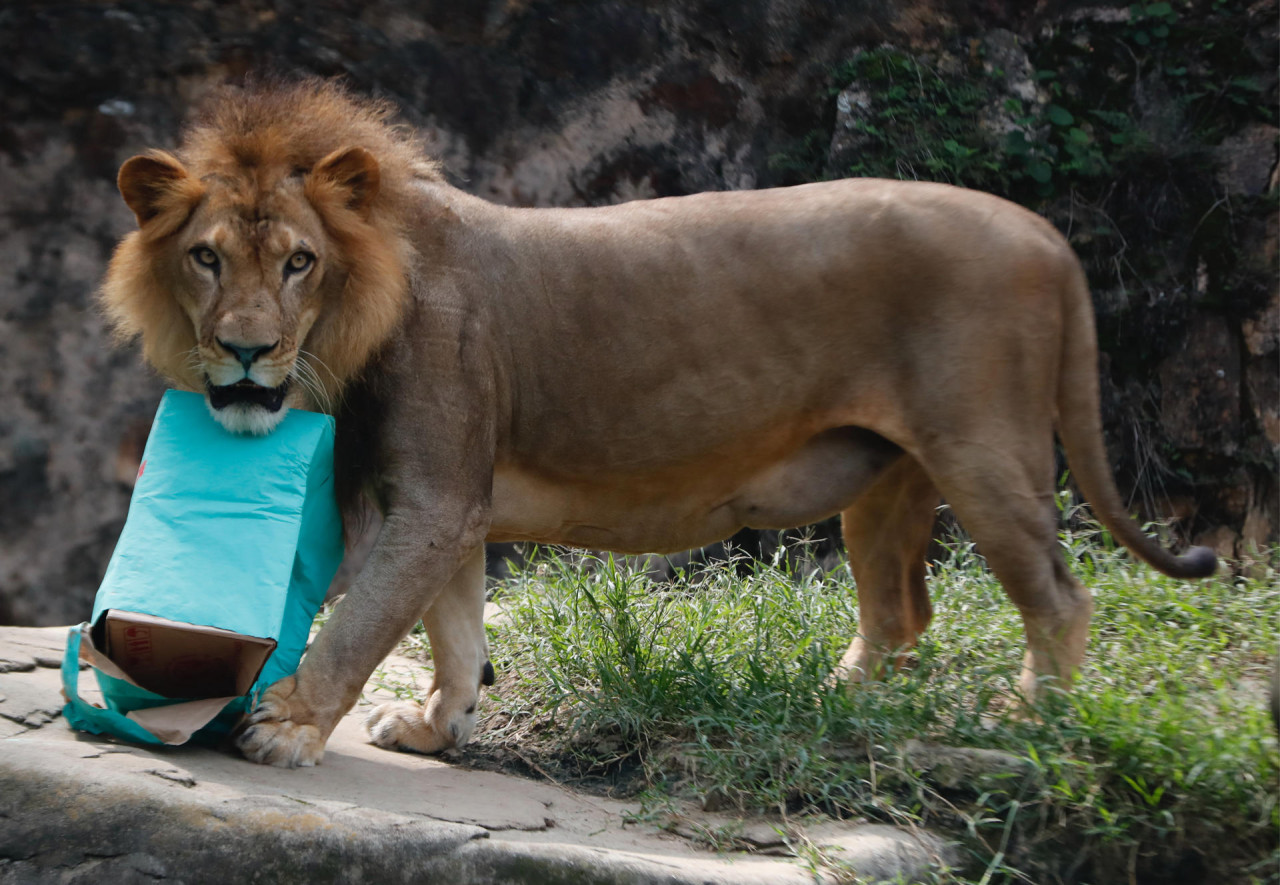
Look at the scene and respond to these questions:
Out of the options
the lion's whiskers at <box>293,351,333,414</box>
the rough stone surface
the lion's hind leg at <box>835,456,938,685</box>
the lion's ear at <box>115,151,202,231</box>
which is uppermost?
the lion's ear at <box>115,151,202,231</box>

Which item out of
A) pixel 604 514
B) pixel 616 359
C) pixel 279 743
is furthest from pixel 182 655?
pixel 616 359

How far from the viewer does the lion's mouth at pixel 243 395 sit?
3275 mm

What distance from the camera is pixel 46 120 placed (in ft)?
20.5

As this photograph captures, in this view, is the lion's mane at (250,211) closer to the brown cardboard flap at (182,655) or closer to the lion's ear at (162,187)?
the lion's ear at (162,187)

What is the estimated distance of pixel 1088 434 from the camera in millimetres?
3936

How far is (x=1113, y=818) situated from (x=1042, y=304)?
4.88 feet

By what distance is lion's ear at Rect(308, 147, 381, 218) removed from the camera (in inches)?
135

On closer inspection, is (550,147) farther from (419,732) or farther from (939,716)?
(939,716)

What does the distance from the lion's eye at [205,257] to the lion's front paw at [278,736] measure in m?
1.10

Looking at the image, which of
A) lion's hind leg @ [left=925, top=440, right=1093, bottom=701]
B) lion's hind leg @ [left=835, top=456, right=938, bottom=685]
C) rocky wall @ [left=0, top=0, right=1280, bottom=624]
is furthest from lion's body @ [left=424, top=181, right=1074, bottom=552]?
rocky wall @ [left=0, top=0, right=1280, bottom=624]

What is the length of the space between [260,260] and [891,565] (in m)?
2.36

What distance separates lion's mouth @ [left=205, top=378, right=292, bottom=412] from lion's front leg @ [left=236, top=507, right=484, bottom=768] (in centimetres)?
45

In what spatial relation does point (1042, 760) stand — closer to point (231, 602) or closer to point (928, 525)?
point (928, 525)

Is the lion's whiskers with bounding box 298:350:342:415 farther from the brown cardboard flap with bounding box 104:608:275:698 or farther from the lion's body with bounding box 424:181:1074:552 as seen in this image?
the brown cardboard flap with bounding box 104:608:275:698
